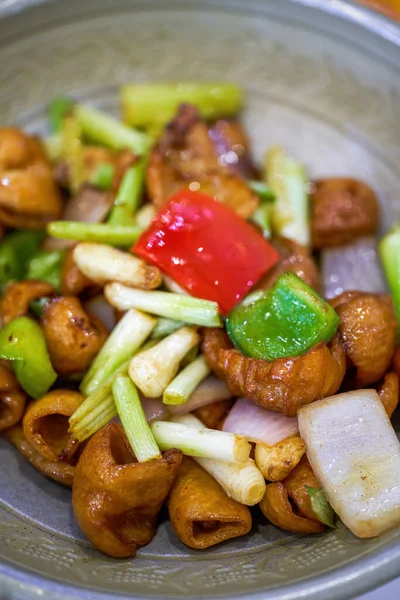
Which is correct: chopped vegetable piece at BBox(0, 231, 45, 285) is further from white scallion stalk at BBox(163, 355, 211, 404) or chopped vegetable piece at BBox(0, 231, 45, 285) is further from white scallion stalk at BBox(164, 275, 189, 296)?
white scallion stalk at BBox(163, 355, 211, 404)

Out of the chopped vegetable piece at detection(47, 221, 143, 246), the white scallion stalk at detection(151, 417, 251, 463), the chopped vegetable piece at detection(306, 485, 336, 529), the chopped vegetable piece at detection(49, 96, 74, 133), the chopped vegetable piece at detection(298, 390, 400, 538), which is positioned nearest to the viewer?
the chopped vegetable piece at detection(298, 390, 400, 538)

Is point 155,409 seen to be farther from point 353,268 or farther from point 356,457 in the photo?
point 353,268

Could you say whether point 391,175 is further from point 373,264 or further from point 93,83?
point 93,83

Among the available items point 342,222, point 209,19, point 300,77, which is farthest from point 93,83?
point 342,222

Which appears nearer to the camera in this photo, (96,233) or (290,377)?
(290,377)

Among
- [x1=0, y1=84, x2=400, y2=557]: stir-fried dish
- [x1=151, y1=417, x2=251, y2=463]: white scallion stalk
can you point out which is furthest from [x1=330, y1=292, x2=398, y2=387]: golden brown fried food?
[x1=151, y1=417, x2=251, y2=463]: white scallion stalk

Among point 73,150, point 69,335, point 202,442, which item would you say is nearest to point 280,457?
point 202,442

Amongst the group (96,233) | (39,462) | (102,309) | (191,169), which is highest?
(191,169)
